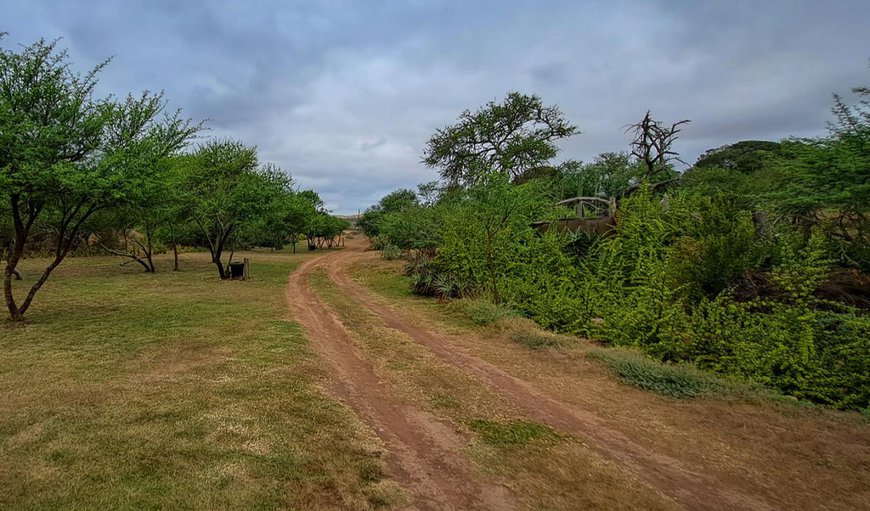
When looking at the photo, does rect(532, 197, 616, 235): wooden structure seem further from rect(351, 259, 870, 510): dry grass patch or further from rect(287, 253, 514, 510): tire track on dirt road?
rect(287, 253, 514, 510): tire track on dirt road

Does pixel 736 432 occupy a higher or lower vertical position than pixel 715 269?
lower

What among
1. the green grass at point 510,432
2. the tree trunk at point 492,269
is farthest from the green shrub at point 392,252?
the green grass at point 510,432

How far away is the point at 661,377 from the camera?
547 centimetres

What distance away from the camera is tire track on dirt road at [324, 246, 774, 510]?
3107 mm

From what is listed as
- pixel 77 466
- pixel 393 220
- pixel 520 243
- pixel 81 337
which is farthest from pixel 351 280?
pixel 77 466

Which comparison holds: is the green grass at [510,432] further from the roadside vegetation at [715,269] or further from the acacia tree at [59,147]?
the acacia tree at [59,147]

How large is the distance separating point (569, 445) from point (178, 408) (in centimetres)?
391

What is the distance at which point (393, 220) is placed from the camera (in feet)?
76.4

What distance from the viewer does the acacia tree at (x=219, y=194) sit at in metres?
17.1

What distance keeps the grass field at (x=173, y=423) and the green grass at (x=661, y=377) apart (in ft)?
12.3

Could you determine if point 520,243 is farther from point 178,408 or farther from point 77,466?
point 77,466

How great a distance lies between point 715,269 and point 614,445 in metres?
4.72

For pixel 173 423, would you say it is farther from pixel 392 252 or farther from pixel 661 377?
pixel 392 252

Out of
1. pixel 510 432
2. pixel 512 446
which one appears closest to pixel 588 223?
pixel 510 432
